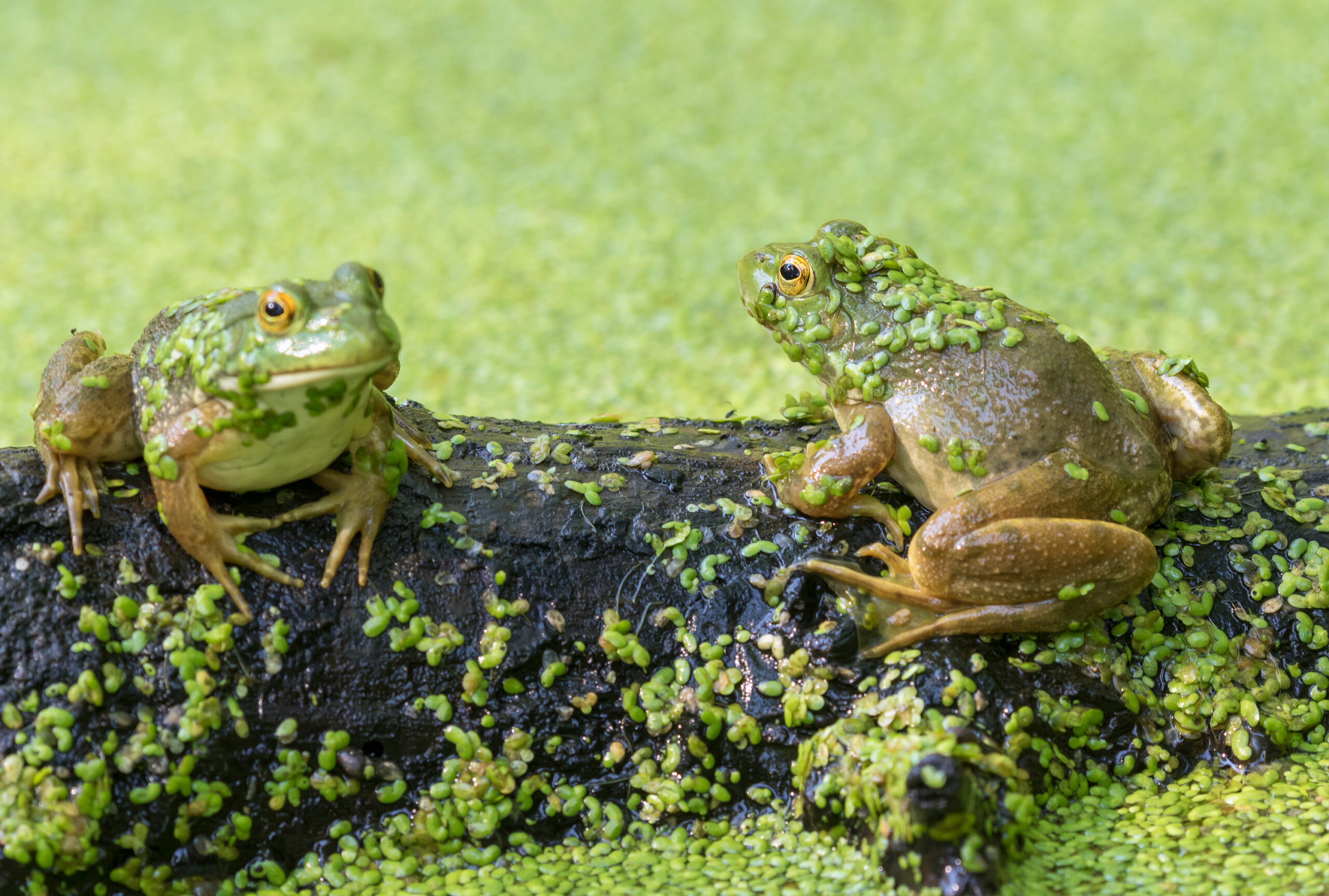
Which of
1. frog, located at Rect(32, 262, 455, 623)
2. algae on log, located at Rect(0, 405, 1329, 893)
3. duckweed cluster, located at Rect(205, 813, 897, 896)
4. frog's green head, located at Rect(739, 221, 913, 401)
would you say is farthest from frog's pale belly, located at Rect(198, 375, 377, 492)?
frog's green head, located at Rect(739, 221, 913, 401)

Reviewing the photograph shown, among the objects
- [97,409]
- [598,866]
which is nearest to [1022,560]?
[598,866]

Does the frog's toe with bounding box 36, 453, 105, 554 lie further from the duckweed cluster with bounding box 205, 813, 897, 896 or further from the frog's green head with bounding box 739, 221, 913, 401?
the frog's green head with bounding box 739, 221, 913, 401

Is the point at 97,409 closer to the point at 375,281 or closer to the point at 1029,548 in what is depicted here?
the point at 375,281

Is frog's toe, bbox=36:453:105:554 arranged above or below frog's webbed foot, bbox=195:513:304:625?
above

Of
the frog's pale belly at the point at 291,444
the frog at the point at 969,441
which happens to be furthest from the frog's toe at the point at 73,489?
the frog at the point at 969,441

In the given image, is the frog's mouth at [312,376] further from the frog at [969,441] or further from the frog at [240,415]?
the frog at [969,441]

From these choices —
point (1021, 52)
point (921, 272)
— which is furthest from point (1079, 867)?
point (1021, 52)
